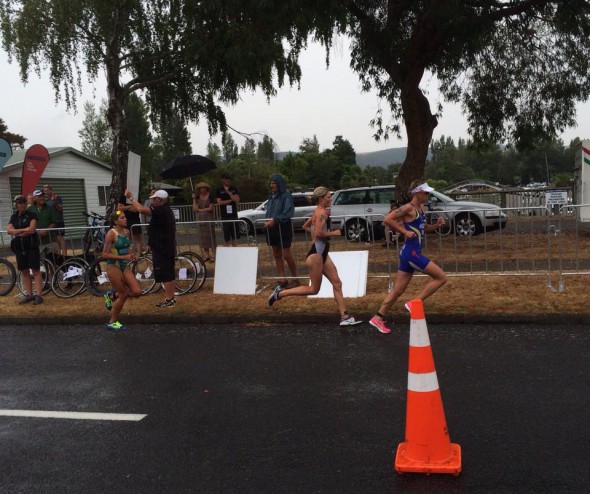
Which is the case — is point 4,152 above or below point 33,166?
above

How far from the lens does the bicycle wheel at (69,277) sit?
1022 centimetres

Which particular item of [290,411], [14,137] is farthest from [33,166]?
[14,137]

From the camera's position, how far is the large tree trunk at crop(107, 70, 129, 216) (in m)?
18.4

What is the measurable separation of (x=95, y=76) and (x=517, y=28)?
1301 cm

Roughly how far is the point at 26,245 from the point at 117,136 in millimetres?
9671

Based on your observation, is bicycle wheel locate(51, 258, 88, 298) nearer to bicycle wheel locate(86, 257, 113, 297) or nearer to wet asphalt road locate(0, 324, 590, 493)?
bicycle wheel locate(86, 257, 113, 297)

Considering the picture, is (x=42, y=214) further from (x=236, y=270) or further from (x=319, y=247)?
(x=319, y=247)

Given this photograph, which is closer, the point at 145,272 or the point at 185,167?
the point at 145,272

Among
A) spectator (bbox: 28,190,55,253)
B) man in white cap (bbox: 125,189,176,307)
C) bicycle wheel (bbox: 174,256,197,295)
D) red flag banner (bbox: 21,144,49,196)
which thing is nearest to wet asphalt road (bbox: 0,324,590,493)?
man in white cap (bbox: 125,189,176,307)

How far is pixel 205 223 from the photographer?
1054cm

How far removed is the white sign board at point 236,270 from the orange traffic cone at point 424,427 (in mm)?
5978

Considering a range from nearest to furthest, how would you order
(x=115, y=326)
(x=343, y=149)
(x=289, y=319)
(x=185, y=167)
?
1. (x=289, y=319)
2. (x=115, y=326)
3. (x=185, y=167)
4. (x=343, y=149)

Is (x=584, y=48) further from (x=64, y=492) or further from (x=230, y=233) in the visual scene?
(x=64, y=492)

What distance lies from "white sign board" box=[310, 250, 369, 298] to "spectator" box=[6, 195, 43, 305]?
483cm
